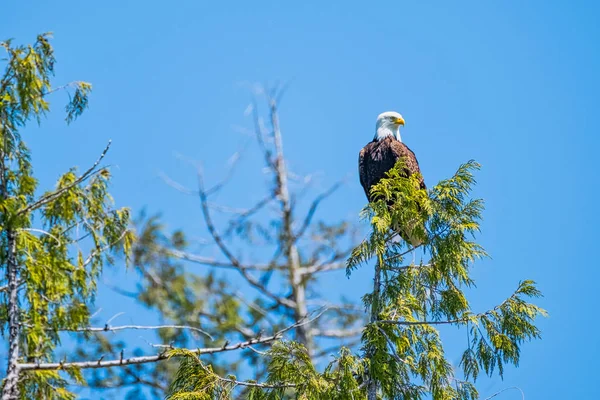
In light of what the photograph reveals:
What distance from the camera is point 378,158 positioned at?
9453mm

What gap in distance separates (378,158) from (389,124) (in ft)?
2.52

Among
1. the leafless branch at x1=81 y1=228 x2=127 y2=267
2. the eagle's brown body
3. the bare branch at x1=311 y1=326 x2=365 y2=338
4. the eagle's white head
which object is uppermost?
the bare branch at x1=311 y1=326 x2=365 y2=338

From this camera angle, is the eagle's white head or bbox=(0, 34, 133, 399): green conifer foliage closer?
bbox=(0, 34, 133, 399): green conifer foliage

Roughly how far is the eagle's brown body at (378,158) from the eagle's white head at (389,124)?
309mm

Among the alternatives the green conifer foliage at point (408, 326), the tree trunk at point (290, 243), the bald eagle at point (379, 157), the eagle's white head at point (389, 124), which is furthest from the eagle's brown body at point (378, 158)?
A: the tree trunk at point (290, 243)

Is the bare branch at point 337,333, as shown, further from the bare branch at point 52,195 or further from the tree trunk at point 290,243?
the bare branch at point 52,195

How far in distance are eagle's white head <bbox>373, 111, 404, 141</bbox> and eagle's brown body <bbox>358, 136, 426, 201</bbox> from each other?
1.02 ft

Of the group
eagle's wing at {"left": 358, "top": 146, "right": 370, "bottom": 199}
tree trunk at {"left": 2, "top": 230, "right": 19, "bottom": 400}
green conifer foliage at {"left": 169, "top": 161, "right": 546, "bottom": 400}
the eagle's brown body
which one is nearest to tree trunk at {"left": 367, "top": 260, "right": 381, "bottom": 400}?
green conifer foliage at {"left": 169, "top": 161, "right": 546, "bottom": 400}

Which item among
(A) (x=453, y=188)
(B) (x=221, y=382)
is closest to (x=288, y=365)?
(B) (x=221, y=382)

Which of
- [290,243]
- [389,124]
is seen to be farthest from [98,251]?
[290,243]

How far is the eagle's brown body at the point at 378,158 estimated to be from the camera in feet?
30.6

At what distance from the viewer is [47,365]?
7.09 meters

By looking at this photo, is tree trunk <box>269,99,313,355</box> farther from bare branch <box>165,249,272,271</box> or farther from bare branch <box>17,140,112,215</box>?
bare branch <box>17,140,112,215</box>

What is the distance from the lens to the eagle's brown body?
9.34m
